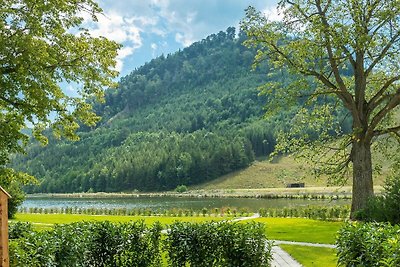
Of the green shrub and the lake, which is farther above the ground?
the green shrub

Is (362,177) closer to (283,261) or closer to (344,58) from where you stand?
(344,58)

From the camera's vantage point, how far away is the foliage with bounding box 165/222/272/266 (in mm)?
10406

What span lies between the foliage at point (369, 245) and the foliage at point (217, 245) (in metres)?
2.12

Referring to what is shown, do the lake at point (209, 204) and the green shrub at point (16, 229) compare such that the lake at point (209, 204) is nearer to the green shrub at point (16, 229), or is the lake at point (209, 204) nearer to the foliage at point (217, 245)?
the green shrub at point (16, 229)

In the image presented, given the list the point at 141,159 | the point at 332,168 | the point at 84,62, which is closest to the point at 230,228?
the point at 84,62

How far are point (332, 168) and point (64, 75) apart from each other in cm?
1690

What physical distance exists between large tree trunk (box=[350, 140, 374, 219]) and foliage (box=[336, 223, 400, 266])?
48.5 ft

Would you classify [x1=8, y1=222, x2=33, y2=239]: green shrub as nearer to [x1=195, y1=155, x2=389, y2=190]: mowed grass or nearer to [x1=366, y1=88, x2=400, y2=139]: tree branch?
[x1=366, y1=88, x2=400, y2=139]: tree branch

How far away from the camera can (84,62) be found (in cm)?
1574

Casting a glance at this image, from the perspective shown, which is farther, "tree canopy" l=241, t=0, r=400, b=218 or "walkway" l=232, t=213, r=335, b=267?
"tree canopy" l=241, t=0, r=400, b=218

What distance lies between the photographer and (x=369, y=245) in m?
7.87

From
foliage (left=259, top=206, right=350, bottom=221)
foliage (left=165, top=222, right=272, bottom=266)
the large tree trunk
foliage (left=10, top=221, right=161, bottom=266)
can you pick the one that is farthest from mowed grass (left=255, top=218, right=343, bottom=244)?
foliage (left=10, top=221, right=161, bottom=266)

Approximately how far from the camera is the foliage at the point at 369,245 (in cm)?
692

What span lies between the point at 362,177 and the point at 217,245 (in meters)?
15.2
